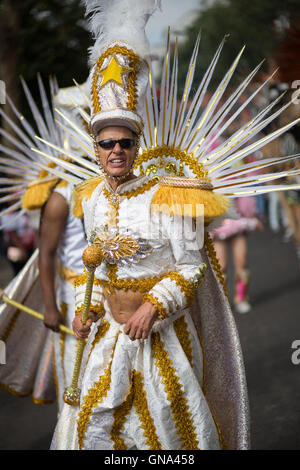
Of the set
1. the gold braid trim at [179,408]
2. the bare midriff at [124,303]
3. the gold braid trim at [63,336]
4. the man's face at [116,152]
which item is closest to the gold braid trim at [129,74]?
the man's face at [116,152]

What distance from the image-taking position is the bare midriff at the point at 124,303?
2590 millimetres

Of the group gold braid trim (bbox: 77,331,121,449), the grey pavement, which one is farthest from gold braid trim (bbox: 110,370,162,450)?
the grey pavement

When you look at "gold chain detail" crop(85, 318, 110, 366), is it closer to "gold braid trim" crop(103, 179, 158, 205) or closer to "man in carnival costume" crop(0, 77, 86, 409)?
"gold braid trim" crop(103, 179, 158, 205)

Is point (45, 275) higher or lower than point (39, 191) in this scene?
lower

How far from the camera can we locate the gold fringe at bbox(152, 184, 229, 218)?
2.53m

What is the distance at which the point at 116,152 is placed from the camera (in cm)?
250

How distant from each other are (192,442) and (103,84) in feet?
5.30

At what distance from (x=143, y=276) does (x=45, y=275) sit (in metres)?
1.22

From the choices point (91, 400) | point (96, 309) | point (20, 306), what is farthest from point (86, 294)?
point (20, 306)

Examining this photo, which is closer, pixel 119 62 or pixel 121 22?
pixel 119 62

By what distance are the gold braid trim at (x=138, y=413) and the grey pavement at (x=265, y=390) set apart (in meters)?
1.32

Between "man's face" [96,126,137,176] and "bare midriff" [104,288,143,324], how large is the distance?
0.54 metres

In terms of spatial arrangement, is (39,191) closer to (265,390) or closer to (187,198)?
(187,198)

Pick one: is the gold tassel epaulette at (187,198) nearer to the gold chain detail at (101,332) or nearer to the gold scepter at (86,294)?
the gold scepter at (86,294)
